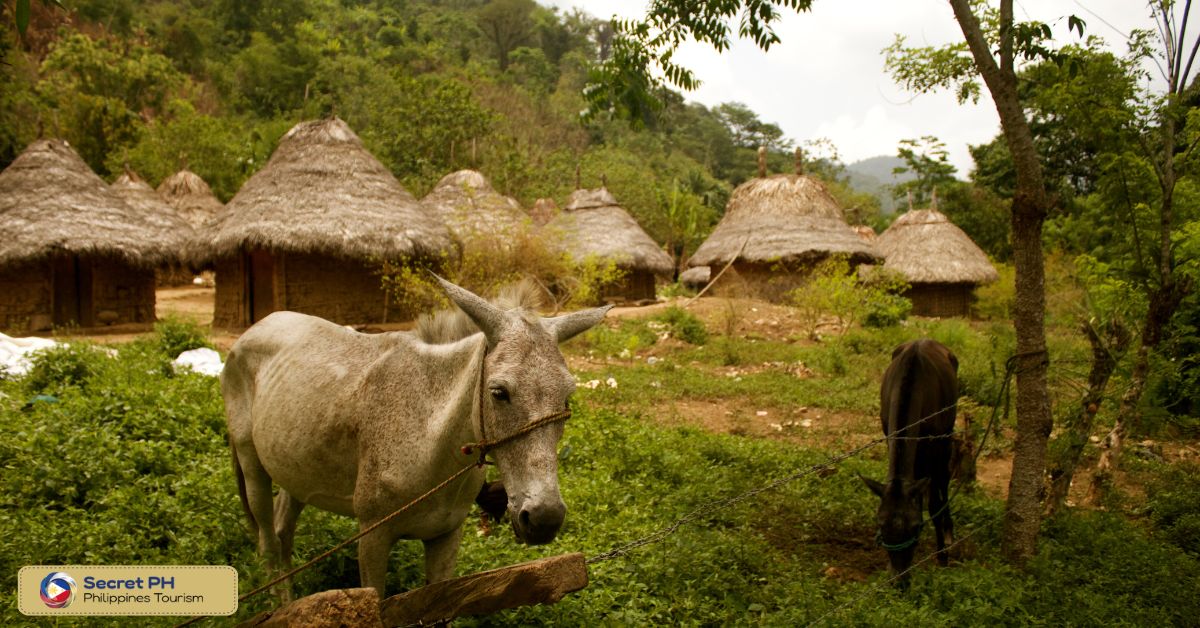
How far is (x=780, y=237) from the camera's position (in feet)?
65.6

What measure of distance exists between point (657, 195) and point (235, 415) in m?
30.1

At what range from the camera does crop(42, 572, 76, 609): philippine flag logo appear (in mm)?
2438

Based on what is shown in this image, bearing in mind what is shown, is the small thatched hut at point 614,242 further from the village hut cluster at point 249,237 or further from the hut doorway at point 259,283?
the hut doorway at point 259,283

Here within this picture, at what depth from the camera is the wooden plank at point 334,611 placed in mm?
1981

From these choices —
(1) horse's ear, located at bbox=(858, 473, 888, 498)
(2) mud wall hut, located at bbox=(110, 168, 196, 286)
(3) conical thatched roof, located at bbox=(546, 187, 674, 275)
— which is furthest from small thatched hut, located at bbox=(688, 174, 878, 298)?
(1) horse's ear, located at bbox=(858, 473, 888, 498)

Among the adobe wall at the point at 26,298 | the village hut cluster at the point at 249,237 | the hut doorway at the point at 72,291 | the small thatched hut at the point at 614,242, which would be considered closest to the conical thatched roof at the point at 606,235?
the small thatched hut at the point at 614,242

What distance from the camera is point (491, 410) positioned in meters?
2.35

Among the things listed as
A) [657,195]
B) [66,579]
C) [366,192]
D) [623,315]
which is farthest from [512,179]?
[66,579]

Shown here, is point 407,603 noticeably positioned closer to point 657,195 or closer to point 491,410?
point 491,410

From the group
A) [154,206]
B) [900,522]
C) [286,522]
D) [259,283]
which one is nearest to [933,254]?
[259,283]

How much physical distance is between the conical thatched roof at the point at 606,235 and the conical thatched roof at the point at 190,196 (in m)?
11.0

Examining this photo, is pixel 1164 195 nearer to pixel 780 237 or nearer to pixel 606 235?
pixel 780 237

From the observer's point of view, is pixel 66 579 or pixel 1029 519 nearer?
pixel 66 579

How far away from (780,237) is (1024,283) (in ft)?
54.0
